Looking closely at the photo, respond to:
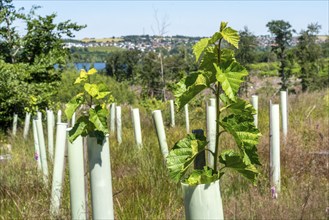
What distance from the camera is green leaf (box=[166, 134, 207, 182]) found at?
39.0 inches

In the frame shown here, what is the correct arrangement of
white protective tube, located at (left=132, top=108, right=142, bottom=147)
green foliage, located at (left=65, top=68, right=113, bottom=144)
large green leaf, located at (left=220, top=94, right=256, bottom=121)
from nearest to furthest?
large green leaf, located at (left=220, top=94, right=256, bottom=121), green foliage, located at (left=65, top=68, right=113, bottom=144), white protective tube, located at (left=132, top=108, right=142, bottom=147)

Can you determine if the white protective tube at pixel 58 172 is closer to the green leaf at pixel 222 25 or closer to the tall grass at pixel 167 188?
the tall grass at pixel 167 188

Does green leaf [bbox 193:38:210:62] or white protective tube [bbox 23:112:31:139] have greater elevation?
green leaf [bbox 193:38:210:62]

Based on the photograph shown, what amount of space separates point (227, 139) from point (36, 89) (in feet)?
14.2

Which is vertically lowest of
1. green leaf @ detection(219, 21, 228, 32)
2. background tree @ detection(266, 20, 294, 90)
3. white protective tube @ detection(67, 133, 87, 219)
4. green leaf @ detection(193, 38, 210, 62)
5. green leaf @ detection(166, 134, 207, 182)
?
white protective tube @ detection(67, 133, 87, 219)

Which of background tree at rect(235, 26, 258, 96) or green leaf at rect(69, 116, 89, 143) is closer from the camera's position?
green leaf at rect(69, 116, 89, 143)

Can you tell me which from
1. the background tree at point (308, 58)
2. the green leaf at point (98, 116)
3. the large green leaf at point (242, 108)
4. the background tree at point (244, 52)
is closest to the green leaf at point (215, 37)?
the large green leaf at point (242, 108)

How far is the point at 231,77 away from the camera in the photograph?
94 centimetres

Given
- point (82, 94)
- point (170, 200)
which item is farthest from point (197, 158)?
point (170, 200)

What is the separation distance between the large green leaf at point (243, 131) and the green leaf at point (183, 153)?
0.07 meters

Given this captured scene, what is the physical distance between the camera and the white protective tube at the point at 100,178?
1372 mm

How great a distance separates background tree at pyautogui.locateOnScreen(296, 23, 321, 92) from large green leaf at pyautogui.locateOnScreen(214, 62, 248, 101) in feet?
114

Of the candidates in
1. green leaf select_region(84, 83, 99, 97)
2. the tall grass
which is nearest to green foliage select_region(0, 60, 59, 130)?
the tall grass

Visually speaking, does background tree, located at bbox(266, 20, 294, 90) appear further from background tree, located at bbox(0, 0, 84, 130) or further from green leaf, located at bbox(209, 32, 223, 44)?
green leaf, located at bbox(209, 32, 223, 44)
